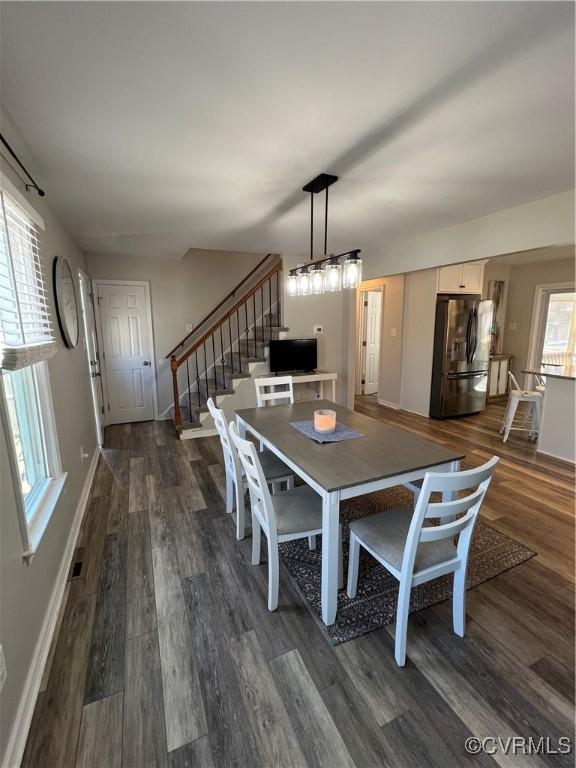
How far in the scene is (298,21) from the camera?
1121 mm

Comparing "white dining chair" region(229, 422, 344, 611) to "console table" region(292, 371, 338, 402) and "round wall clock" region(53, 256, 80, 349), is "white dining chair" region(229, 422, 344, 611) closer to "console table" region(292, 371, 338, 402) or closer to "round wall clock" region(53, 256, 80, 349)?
"round wall clock" region(53, 256, 80, 349)

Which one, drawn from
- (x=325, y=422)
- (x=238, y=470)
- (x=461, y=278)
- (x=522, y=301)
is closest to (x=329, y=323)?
(x=461, y=278)

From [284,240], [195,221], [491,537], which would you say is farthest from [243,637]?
[284,240]

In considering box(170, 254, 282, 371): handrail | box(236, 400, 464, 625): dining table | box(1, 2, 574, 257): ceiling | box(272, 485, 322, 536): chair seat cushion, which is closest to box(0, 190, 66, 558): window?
box(1, 2, 574, 257): ceiling

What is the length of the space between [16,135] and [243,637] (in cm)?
278

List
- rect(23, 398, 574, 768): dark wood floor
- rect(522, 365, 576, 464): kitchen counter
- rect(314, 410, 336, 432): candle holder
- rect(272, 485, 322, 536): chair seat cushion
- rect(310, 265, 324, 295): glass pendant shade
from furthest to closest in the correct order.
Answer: rect(522, 365, 576, 464): kitchen counter → rect(310, 265, 324, 295): glass pendant shade → rect(314, 410, 336, 432): candle holder → rect(272, 485, 322, 536): chair seat cushion → rect(23, 398, 574, 768): dark wood floor

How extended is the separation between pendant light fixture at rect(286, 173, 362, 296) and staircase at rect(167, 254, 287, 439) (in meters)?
2.40

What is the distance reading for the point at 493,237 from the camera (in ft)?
10.5

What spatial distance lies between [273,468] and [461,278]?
4406 millimetres

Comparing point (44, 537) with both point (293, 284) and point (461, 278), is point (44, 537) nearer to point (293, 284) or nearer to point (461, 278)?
point (293, 284)

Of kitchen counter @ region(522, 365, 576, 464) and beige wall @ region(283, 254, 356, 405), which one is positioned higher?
beige wall @ region(283, 254, 356, 405)

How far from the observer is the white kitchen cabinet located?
5031mm

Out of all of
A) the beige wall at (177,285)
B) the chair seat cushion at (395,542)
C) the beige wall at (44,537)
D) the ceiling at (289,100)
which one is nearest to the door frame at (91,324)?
the beige wall at (177,285)

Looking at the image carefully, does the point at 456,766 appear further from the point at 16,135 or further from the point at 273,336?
the point at 273,336
